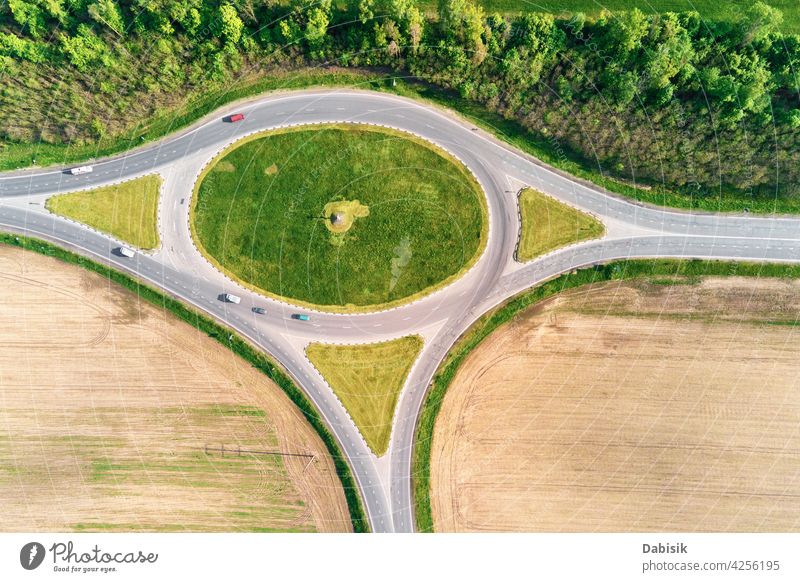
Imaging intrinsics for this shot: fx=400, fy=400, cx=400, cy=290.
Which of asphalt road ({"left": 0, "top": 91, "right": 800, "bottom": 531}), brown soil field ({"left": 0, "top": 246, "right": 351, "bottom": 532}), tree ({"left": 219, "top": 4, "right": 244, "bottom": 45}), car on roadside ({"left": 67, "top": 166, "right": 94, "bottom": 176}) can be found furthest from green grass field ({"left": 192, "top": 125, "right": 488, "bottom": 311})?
car on roadside ({"left": 67, "top": 166, "right": 94, "bottom": 176})

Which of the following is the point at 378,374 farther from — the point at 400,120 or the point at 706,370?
the point at 706,370

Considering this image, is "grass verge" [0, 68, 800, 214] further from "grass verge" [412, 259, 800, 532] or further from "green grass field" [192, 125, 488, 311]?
"grass verge" [412, 259, 800, 532]

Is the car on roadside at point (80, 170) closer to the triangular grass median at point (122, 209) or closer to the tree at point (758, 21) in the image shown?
the triangular grass median at point (122, 209)

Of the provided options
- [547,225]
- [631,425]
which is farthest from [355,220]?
[631,425]

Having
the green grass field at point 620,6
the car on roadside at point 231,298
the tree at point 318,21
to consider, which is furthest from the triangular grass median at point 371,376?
the green grass field at point 620,6

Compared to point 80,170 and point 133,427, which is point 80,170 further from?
point 133,427

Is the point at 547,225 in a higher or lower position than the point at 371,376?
higher
